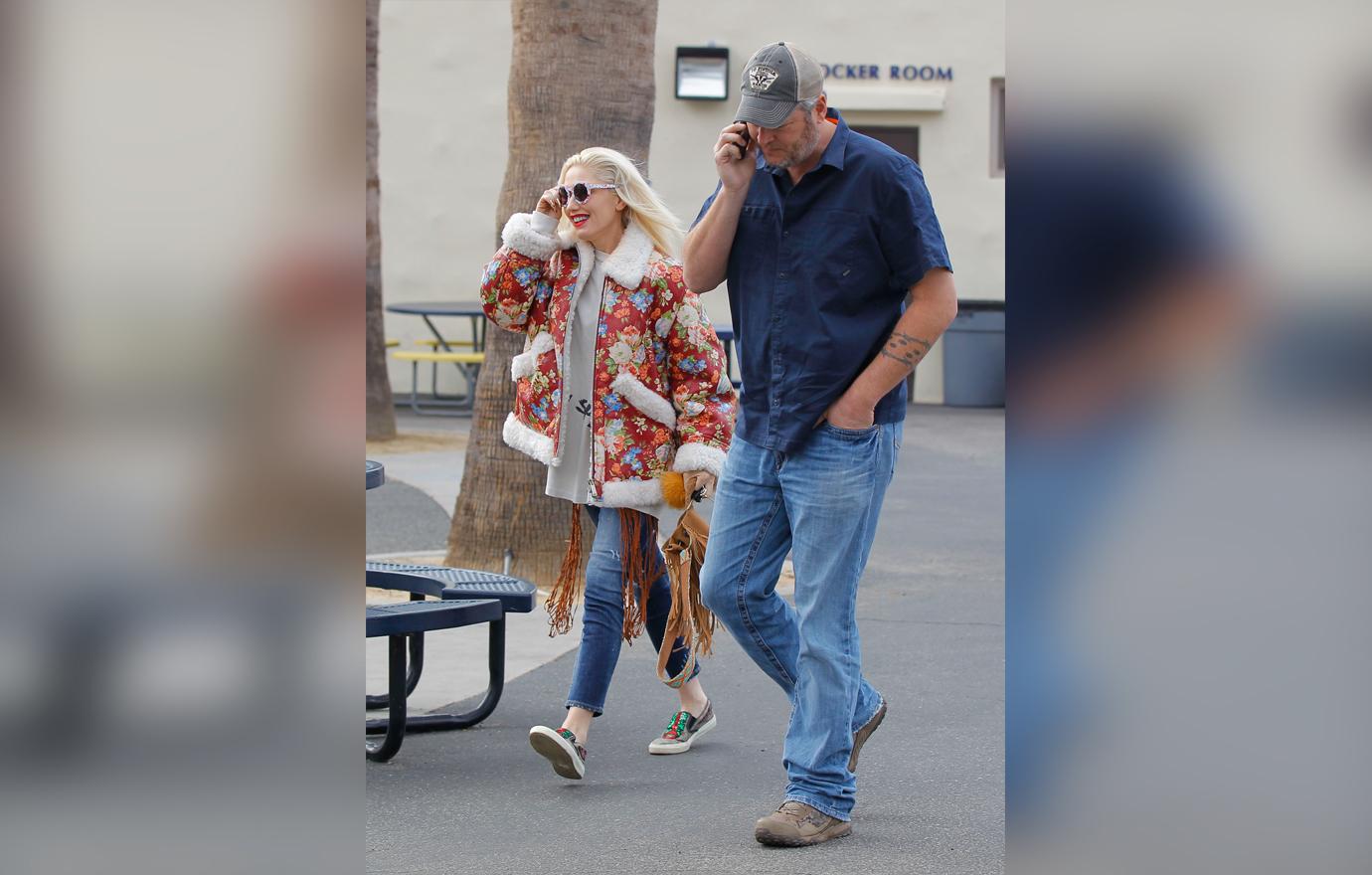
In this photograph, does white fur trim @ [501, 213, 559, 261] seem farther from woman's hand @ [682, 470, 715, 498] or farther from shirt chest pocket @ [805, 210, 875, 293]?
shirt chest pocket @ [805, 210, 875, 293]

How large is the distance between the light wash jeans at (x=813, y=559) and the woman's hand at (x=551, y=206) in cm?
104

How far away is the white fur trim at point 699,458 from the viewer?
4.87 meters

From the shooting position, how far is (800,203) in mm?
4125

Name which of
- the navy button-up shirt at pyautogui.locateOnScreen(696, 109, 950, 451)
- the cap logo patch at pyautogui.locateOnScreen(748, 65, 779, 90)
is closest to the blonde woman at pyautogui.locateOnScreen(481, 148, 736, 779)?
the navy button-up shirt at pyautogui.locateOnScreen(696, 109, 950, 451)

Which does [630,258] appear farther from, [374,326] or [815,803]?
[374,326]

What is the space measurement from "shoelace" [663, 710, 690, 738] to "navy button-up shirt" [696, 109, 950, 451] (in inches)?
52.3

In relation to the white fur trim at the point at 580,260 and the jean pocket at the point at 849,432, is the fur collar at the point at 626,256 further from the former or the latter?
the jean pocket at the point at 849,432

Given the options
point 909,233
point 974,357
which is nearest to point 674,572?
point 909,233

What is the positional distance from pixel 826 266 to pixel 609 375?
1011 mm

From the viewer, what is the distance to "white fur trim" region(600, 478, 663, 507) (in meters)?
4.87
